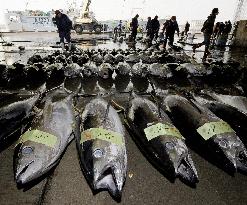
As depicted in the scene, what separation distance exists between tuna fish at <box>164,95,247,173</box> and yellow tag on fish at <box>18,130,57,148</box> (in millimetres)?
1846

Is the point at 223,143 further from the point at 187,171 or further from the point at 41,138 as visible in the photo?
the point at 41,138

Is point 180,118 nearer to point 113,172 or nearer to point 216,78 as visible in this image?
point 113,172

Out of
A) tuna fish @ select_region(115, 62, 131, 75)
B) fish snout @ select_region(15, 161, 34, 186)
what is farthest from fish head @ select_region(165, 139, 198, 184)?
tuna fish @ select_region(115, 62, 131, 75)

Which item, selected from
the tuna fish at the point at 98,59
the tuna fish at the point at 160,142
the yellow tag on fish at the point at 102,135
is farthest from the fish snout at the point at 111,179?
the tuna fish at the point at 98,59

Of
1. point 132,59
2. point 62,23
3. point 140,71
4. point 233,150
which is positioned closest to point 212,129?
point 233,150

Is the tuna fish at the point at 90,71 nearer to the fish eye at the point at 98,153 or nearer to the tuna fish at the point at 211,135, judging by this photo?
the tuna fish at the point at 211,135

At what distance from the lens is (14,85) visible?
6.28 metres

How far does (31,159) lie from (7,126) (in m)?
1.09

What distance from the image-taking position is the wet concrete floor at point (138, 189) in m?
2.73

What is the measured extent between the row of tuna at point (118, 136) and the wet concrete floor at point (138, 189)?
0.23 m

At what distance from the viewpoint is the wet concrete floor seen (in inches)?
108

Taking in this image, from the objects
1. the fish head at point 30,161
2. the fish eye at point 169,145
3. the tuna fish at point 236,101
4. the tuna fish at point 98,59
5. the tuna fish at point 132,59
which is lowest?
the tuna fish at point 132,59

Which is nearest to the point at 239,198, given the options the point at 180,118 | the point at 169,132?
the point at 169,132

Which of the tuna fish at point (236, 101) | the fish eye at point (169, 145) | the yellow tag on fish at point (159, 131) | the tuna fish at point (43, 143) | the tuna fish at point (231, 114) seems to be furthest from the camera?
the tuna fish at point (236, 101)
